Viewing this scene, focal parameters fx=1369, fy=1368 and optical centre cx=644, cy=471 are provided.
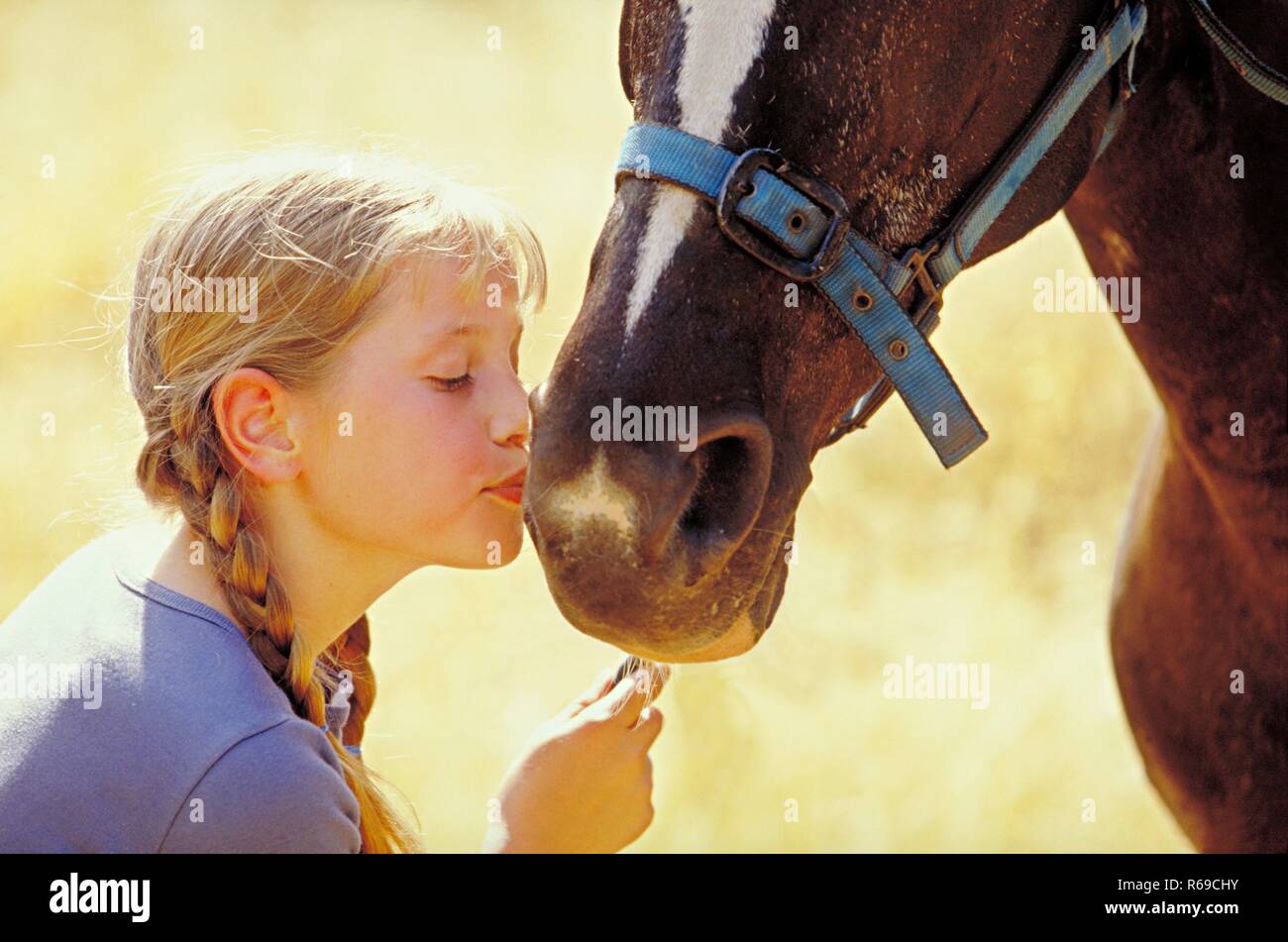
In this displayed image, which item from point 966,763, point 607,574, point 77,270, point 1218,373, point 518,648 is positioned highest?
point 77,270

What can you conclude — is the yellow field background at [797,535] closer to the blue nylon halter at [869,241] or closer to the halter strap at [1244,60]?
the blue nylon halter at [869,241]

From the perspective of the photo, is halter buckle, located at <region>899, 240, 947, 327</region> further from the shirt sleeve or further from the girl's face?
the shirt sleeve

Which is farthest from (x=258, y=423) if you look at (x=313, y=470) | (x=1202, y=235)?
(x=1202, y=235)

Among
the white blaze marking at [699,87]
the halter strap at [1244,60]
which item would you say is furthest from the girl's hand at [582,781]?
the halter strap at [1244,60]

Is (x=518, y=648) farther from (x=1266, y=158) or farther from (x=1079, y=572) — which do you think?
(x=1266, y=158)

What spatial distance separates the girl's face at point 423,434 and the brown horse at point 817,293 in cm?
21

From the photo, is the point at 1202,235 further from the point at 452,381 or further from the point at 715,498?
the point at 452,381

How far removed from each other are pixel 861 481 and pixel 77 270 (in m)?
3.30

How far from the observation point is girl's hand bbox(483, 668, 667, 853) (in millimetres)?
1592

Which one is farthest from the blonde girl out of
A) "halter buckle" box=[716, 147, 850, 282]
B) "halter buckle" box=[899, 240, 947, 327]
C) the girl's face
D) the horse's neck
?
the horse's neck

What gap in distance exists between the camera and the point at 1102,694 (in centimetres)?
398

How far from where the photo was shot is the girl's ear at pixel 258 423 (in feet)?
4.95

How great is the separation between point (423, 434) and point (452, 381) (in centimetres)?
9
